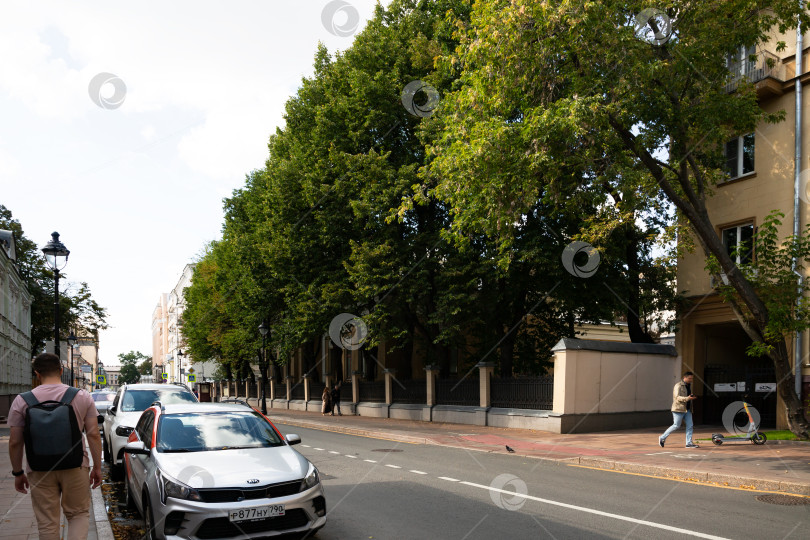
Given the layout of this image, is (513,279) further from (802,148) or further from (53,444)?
(53,444)

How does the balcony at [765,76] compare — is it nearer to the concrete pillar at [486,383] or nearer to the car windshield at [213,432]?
the concrete pillar at [486,383]

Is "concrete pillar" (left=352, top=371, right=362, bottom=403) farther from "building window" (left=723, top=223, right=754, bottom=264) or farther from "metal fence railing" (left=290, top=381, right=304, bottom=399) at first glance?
"building window" (left=723, top=223, right=754, bottom=264)

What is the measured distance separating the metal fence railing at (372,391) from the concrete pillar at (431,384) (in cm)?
477

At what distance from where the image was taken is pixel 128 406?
12328 millimetres

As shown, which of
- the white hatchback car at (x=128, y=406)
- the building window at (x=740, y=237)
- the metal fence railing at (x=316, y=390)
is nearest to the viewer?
the white hatchback car at (x=128, y=406)

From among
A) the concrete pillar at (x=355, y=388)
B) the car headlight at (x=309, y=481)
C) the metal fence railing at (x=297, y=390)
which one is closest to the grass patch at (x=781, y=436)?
the car headlight at (x=309, y=481)

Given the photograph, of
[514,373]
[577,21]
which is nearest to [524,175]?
[577,21]

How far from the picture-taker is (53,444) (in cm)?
538

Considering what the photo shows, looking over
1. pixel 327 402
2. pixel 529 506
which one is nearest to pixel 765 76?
pixel 529 506

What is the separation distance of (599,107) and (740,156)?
10.2 metres

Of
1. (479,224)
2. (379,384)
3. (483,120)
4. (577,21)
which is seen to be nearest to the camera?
(577,21)

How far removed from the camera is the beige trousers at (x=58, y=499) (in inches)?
215

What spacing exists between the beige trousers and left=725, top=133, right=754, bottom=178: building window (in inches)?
800

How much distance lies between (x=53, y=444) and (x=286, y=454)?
2352 millimetres
